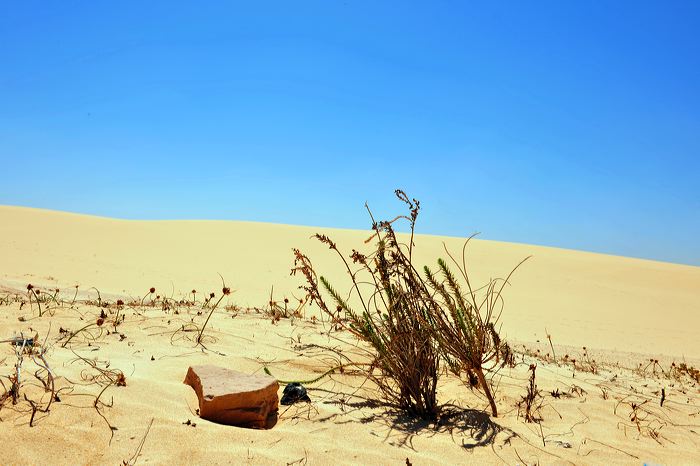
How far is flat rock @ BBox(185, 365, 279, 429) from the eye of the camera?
2.73 metres

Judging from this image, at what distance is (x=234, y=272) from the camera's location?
1469cm

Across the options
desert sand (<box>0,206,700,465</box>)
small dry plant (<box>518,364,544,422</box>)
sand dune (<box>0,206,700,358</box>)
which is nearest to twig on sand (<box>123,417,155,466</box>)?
desert sand (<box>0,206,700,465</box>)

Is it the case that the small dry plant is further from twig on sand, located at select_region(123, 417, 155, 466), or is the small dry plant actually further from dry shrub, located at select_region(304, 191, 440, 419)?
twig on sand, located at select_region(123, 417, 155, 466)

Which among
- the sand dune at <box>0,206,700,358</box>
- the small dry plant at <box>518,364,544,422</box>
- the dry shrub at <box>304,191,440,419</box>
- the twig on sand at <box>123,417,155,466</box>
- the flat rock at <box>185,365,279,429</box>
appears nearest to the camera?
the twig on sand at <box>123,417,155,466</box>

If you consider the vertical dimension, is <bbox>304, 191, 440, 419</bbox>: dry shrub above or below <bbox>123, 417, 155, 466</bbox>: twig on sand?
above

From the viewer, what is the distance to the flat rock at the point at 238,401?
8.95 feet

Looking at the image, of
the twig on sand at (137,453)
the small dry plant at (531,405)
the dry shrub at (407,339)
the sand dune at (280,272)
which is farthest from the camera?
the sand dune at (280,272)

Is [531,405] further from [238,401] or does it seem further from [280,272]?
[280,272]

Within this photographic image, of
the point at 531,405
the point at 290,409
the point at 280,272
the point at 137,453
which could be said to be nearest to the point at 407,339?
the point at 290,409

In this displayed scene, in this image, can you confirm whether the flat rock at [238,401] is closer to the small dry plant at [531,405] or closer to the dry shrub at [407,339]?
the dry shrub at [407,339]

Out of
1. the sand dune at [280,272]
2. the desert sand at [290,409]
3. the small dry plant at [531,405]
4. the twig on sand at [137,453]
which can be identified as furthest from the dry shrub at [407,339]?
the sand dune at [280,272]

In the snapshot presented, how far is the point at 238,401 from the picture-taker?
274 centimetres

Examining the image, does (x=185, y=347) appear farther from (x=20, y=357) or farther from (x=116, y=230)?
(x=116, y=230)

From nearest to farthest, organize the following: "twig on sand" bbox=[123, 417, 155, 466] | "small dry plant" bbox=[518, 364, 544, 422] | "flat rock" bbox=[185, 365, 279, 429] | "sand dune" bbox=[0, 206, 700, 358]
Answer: "twig on sand" bbox=[123, 417, 155, 466]
"flat rock" bbox=[185, 365, 279, 429]
"small dry plant" bbox=[518, 364, 544, 422]
"sand dune" bbox=[0, 206, 700, 358]
